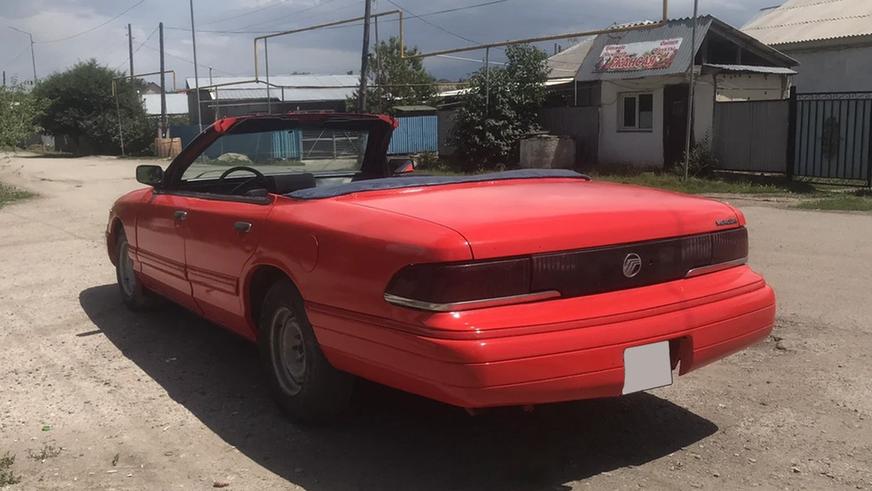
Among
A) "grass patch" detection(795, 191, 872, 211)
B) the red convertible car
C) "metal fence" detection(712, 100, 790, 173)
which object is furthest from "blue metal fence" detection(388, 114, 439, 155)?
the red convertible car

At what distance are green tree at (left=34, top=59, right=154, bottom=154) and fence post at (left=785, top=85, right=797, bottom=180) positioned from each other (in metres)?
37.1

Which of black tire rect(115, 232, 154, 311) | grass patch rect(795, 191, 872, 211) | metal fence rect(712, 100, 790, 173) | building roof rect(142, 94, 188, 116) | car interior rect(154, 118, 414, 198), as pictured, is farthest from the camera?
building roof rect(142, 94, 188, 116)

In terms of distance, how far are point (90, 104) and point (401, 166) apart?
4571 cm

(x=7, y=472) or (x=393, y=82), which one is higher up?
(x=393, y=82)

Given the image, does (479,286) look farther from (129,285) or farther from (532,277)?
(129,285)

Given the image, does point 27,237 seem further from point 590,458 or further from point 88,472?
point 590,458

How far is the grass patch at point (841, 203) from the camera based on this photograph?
41.7ft

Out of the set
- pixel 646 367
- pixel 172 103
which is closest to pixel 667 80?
pixel 646 367

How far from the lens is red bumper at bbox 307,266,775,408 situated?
289 cm

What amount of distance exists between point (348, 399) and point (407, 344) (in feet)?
2.90

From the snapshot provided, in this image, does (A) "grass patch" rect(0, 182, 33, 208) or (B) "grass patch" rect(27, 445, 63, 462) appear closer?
(B) "grass patch" rect(27, 445, 63, 462)

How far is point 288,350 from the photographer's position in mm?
3957

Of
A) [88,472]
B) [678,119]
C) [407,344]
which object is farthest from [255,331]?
[678,119]

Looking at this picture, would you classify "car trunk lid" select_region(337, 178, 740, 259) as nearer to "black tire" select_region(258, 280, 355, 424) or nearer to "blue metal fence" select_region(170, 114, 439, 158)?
"black tire" select_region(258, 280, 355, 424)
